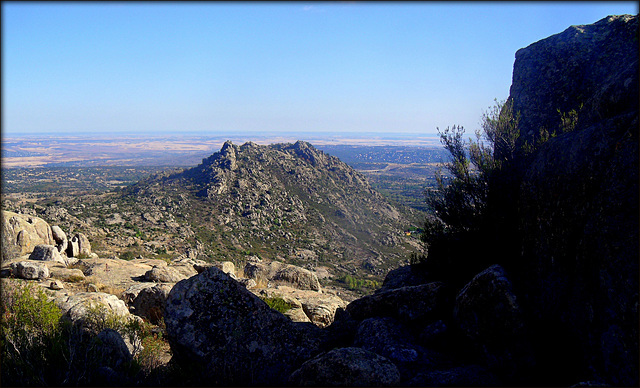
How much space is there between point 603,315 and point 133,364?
301 inches

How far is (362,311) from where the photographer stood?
28.5 feet

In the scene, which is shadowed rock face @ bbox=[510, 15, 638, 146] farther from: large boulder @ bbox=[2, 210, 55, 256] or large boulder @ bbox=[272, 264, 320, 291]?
large boulder @ bbox=[2, 210, 55, 256]

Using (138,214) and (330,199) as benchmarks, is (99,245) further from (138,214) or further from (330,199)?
(330,199)

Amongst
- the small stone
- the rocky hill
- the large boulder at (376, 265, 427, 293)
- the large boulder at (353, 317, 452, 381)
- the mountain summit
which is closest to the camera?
the rocky hill

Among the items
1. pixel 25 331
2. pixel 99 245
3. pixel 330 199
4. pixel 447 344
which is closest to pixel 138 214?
pixel 99 245

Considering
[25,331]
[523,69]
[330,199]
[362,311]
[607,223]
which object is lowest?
[330,199]

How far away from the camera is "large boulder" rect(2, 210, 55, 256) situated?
55.9ft

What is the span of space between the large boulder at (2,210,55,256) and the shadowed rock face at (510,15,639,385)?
2204cm

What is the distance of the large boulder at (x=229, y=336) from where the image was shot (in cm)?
593

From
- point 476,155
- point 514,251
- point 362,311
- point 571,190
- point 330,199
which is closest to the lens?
point 571,190

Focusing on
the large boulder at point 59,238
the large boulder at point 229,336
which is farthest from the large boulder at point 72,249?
the large boulder at point 229,336

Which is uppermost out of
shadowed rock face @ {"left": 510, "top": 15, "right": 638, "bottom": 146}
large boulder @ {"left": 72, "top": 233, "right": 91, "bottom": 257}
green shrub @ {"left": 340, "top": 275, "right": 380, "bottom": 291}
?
shadowed rock face @ {"left": 510, "top": 15, "right": 638, "bottom": 146}

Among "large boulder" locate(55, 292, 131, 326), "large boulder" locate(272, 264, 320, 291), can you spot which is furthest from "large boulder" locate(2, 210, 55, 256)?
"large boulder" locate(272, 264, 320, 291)

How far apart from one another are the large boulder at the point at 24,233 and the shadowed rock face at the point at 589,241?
22.0 meters
